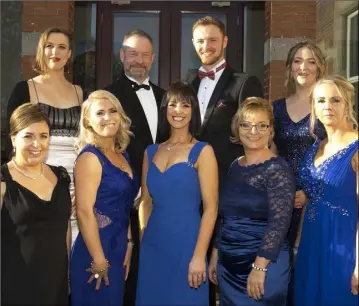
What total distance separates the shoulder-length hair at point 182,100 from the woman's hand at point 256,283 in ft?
3.51

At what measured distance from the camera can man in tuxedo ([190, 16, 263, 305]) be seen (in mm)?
4406

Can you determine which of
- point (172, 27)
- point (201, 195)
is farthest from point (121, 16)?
point (201, 195)

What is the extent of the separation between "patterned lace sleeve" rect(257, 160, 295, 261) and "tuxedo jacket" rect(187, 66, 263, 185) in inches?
33.8

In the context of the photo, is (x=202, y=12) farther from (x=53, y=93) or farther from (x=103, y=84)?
(x=53, y=93)

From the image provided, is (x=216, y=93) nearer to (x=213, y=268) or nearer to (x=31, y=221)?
(x=213, y=268)

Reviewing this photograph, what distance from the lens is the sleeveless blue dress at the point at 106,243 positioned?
370cm

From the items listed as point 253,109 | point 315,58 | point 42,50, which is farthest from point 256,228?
point 42,50

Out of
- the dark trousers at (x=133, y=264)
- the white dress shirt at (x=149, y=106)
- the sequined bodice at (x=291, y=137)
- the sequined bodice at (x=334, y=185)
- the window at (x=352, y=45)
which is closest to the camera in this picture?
the sequined bodice at (x=334, y=185)

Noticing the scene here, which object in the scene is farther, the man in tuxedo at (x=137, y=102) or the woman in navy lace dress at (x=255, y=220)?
the man in tuxedo at (x=137, y=102)

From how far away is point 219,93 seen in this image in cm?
445

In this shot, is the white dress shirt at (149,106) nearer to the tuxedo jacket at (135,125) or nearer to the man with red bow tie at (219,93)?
the tuxedo jacket at (135,125)

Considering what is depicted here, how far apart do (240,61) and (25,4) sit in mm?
3224

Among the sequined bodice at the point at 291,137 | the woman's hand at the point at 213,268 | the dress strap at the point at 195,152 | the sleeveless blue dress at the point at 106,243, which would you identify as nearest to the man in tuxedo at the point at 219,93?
the sequined bodice at the point at 291,137

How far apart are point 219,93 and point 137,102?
68cm
